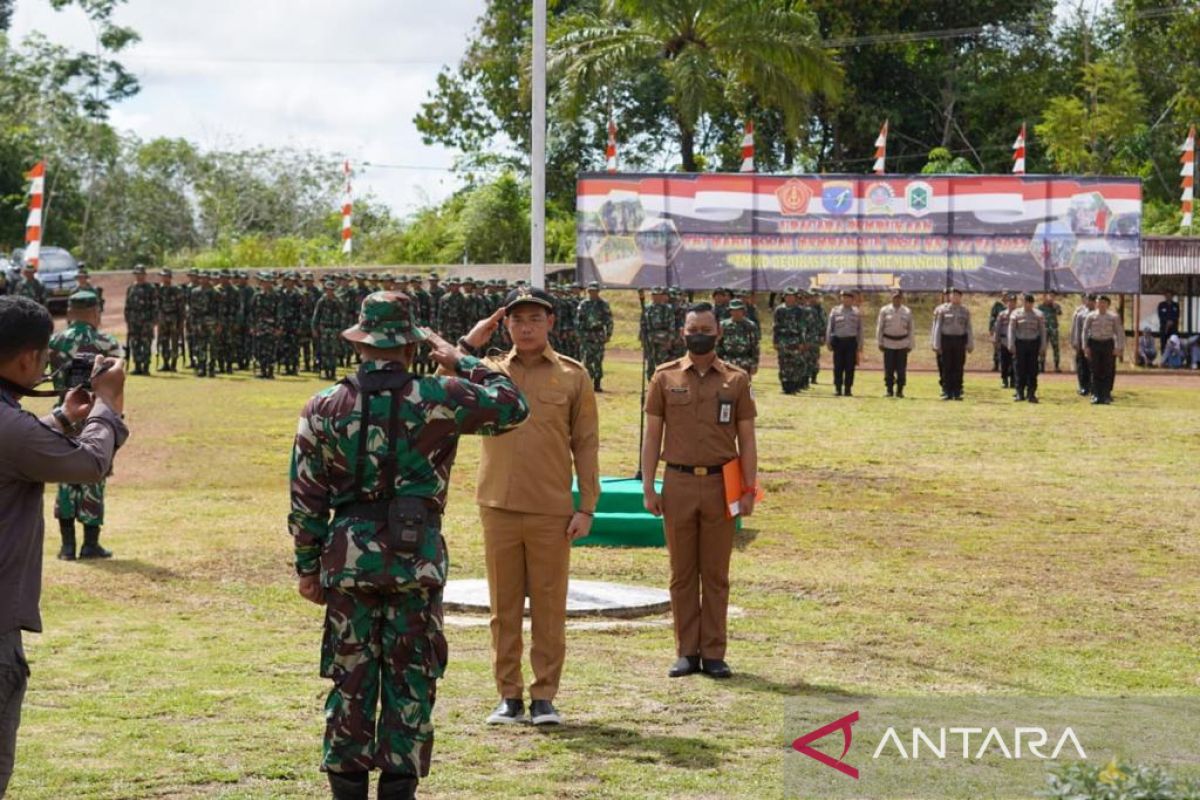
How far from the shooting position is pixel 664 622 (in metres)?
10.8

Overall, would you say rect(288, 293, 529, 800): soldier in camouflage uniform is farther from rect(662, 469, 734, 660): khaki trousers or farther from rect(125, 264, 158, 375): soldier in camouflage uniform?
rect(125, 264, 158, 375): soldier in camouflage uniform

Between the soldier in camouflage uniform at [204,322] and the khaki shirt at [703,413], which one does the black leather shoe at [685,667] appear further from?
the soldier in camouflage uniform at [204,322]

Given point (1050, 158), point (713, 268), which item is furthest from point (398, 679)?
point (1050, 158)

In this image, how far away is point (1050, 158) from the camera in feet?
163

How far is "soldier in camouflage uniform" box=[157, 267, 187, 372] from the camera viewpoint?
30.0m

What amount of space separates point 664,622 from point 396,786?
5.03 meters

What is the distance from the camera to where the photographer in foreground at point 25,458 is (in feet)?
16.6

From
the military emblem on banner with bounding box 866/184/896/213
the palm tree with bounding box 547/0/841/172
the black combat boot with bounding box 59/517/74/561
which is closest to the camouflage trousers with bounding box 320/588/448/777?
the black combat boot with bounding box 59/517/74/561

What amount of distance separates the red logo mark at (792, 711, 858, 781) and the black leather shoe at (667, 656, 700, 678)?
1.09 meters

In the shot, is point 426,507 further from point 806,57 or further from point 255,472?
point 806,57

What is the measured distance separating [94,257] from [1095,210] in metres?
36.2

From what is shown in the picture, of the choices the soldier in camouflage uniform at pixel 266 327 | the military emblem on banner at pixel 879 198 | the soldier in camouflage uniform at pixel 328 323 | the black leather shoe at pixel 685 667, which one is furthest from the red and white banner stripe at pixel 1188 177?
the black leather shoe at pixel 685 667

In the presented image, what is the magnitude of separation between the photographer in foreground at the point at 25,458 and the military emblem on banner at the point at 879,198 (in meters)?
30.4

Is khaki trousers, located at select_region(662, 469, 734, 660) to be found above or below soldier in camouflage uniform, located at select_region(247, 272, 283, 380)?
below
